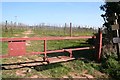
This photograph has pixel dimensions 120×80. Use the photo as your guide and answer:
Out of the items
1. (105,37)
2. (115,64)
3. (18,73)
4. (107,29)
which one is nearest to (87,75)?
(115,64)

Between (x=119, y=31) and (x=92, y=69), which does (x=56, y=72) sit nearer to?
(x=92, y=69)

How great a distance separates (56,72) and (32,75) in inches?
37.9

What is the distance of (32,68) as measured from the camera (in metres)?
9.17

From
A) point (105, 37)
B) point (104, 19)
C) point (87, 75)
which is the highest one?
point (104, 19)

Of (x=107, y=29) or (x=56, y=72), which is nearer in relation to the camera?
(x=56, y=72)

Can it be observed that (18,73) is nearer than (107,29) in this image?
Yes

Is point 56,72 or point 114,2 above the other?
point 114,2

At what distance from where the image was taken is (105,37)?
12.0m

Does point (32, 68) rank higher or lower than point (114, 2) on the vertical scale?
lower

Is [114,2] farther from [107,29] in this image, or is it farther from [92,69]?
[92,69]

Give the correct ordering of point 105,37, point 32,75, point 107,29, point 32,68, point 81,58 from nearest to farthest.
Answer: point 32,75 < point 32,68 < point 81,58 < point 105,37 < point 107,29

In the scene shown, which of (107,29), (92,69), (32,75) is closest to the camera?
(32,75)

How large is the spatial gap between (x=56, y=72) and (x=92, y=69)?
1.74 metres

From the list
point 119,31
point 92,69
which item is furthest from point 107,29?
point 92,69
